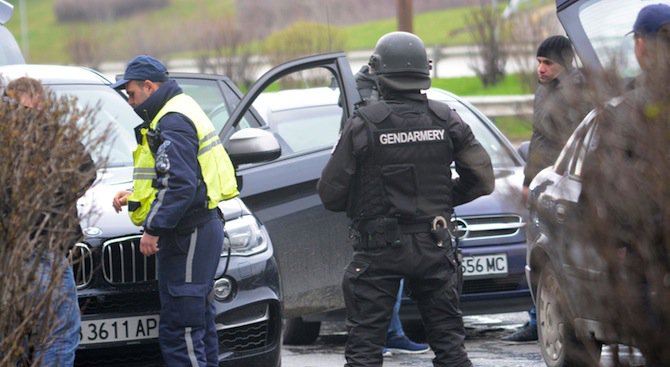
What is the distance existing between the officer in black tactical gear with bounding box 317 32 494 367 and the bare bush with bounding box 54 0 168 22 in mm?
43814

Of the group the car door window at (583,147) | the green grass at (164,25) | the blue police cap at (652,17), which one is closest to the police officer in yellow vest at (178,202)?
the blue police cap at (652,17)

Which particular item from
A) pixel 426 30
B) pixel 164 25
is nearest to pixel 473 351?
pixel 426 30

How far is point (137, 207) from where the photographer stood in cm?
607

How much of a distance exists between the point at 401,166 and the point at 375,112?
25cm

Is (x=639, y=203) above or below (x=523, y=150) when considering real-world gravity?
above

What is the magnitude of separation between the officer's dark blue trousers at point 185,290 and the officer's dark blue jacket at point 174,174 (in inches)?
2.8

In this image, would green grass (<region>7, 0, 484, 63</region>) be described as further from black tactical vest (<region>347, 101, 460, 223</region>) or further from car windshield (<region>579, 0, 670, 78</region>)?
black tactical vest (<region>347, 101, 460, 223</region>)

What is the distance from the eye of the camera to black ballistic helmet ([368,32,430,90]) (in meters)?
5.87

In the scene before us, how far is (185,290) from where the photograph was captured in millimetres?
5969

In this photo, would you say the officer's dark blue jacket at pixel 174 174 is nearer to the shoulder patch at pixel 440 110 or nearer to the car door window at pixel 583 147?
the shoulder patch at pixel 440 110

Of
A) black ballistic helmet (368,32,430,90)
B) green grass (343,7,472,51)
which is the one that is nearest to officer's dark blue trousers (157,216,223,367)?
black ballistic helmet (368,32,430,90)

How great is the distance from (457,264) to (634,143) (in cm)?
275

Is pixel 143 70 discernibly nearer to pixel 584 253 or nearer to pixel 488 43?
pixel 584 253

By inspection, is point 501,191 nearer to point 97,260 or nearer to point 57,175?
point 57,175
